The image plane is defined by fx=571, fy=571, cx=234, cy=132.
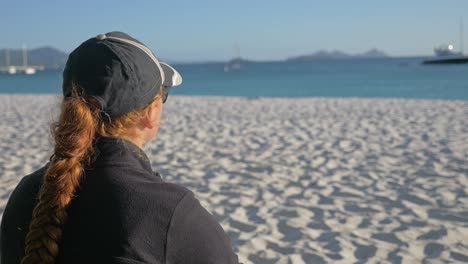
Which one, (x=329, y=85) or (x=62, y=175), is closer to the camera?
(x=62, y=175)

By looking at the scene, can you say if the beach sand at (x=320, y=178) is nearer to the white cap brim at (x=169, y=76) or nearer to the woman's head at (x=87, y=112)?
the woman's head at (x=87, y=112)

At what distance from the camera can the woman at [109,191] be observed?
1209mm

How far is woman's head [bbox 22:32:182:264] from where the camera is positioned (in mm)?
1242

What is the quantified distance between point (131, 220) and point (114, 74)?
0.33 m

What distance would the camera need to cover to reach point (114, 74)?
50.3 inches

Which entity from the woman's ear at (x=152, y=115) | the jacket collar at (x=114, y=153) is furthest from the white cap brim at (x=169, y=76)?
the jacket collar at (x=114, y=153)

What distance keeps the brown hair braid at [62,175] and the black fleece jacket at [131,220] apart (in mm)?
27

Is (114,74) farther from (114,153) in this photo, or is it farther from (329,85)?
(329,85)

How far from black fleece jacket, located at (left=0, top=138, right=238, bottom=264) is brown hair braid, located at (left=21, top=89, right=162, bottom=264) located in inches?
1.0

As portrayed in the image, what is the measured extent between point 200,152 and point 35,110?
7344 mm

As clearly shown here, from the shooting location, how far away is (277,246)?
355cm

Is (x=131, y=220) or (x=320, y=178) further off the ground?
(x=131, y=220)

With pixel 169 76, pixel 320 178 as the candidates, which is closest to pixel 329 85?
pixel 320 178

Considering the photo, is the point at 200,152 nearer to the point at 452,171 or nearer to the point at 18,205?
the point at 452,171
